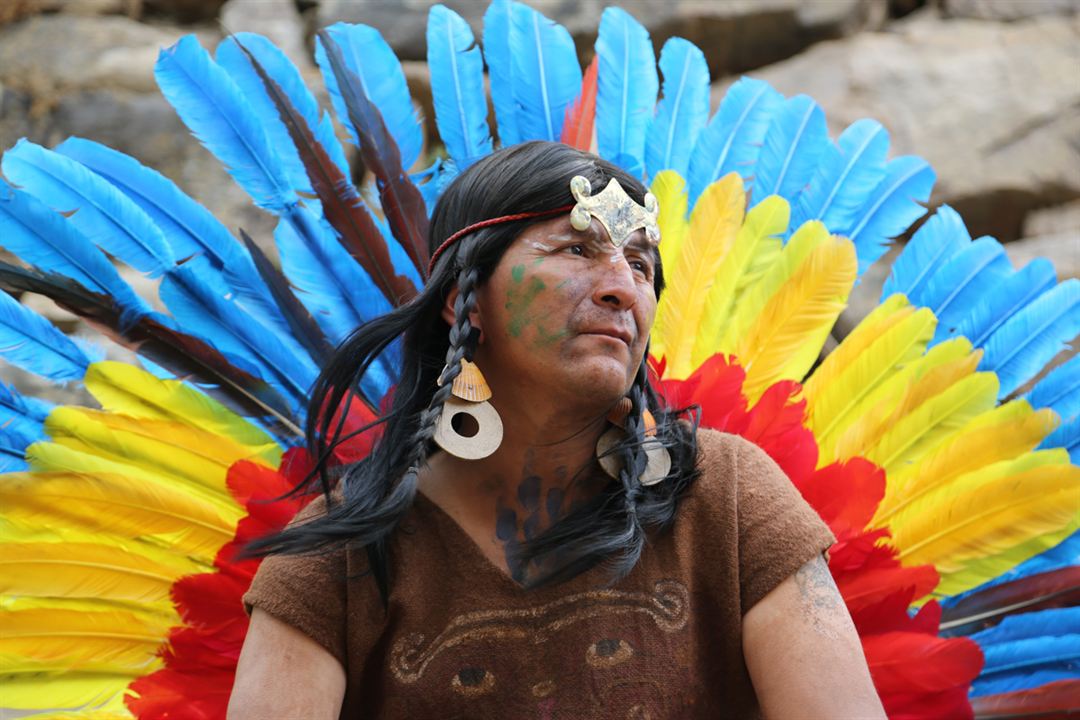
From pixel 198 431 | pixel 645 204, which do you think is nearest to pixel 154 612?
pixel 198 431

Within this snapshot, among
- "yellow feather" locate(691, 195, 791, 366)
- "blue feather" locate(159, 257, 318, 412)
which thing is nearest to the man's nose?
"yellow feather" locate(691, 195, 791, 366)

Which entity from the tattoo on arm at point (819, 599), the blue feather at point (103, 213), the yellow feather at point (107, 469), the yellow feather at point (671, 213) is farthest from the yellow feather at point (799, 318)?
the blue feather at point (103, 213)

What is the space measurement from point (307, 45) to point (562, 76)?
187 cm

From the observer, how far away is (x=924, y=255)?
237 centimetres

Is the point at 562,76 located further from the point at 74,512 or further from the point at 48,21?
the point at 48,21

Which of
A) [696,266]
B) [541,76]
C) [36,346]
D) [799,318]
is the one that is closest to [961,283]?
[799,318]

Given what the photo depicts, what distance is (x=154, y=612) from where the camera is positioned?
201cm

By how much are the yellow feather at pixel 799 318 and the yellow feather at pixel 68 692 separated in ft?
3.90

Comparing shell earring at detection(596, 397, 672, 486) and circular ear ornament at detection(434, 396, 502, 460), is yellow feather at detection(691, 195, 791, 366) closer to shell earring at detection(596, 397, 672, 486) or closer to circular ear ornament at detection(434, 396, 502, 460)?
shell earring at detection(596, 397, 672, 486)

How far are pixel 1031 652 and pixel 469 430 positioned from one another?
1.04m

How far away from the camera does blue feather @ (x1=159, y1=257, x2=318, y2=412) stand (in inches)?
86.0

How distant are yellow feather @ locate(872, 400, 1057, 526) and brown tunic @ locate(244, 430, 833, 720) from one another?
22.1 inches

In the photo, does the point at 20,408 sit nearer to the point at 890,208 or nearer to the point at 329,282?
the point at 329,282

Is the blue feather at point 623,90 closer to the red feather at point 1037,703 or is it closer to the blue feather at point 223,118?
the blue feather at point 223,118
